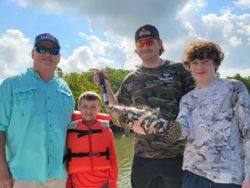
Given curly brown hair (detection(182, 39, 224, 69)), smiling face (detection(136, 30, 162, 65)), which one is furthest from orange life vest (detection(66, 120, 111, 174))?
curly brown hair (detection(182, 39, 224, 69))

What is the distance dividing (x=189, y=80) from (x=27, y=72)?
2.12 meters

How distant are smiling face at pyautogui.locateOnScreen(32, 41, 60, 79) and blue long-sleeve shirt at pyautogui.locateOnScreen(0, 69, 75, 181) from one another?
0.61ft

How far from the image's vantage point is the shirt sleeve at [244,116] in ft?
10.4

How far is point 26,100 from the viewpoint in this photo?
168 inches

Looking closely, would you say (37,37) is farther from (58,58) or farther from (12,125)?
(12,125)

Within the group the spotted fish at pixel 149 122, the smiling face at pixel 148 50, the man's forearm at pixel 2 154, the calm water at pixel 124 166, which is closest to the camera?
the spotted fish at pixel 149 122

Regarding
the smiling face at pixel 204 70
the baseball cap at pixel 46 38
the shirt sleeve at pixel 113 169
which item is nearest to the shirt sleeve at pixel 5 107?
the baseball cap at pixel 46 38

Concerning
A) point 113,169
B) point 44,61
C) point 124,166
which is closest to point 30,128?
point 44,61

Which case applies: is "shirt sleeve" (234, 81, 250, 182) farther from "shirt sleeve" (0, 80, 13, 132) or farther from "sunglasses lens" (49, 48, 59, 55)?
"shirt sleeve" (0, 80, 13, 132)

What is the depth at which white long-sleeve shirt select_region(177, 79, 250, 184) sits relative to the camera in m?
3.22

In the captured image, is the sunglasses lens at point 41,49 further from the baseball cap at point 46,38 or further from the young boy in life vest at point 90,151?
the young boy in life vest at point 90,151

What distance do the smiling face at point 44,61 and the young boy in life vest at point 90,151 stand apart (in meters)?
0.69

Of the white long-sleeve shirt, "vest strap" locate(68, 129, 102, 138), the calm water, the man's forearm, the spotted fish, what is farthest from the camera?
the calm water

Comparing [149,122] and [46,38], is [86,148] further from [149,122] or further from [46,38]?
[149,122]
